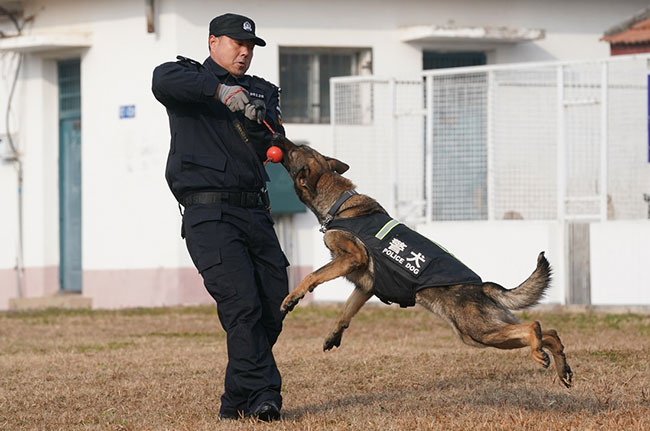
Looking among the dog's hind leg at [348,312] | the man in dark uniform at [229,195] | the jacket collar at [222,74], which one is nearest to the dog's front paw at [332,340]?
the dog's hind leg at [348,312]

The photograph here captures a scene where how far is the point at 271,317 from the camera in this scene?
A: 7.14 m

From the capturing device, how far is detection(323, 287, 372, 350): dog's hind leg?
7359mm

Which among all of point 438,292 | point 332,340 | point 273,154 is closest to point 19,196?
point 332,340

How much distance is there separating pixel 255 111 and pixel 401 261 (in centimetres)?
119

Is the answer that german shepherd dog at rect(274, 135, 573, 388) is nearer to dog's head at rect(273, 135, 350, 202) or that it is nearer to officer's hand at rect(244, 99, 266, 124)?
dog's head at rect(273, 135, 350, 202)

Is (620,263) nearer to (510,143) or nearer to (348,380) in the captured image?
(510,143)

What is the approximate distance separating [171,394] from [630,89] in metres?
8.37

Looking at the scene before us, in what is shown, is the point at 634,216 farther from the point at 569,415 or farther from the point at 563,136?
the point at 569,415

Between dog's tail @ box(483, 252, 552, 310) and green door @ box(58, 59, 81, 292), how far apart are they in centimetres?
1303

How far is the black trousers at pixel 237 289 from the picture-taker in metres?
6.87

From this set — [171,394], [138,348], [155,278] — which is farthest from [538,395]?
[155,278]

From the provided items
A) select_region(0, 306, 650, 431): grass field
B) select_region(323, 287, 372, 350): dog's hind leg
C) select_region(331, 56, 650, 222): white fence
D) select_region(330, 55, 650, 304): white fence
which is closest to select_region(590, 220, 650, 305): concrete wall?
select_region(330, 55, 650, 304): white fence

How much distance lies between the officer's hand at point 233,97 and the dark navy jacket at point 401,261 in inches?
39.1

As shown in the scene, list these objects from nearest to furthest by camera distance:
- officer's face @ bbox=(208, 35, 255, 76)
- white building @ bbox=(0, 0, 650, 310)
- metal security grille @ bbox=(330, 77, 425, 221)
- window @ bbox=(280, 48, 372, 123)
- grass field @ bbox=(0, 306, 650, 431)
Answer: officer's face @ bbox=(208, 35, 255, 76) < grass field @ bbox=(0, 306, 650, 431) < metal security grille @ bbox=(330, 77, 425, 221) < white building @ bbox=(0, 0, 650, 310) < window @ bbox=(280, 48, 372, 123)
